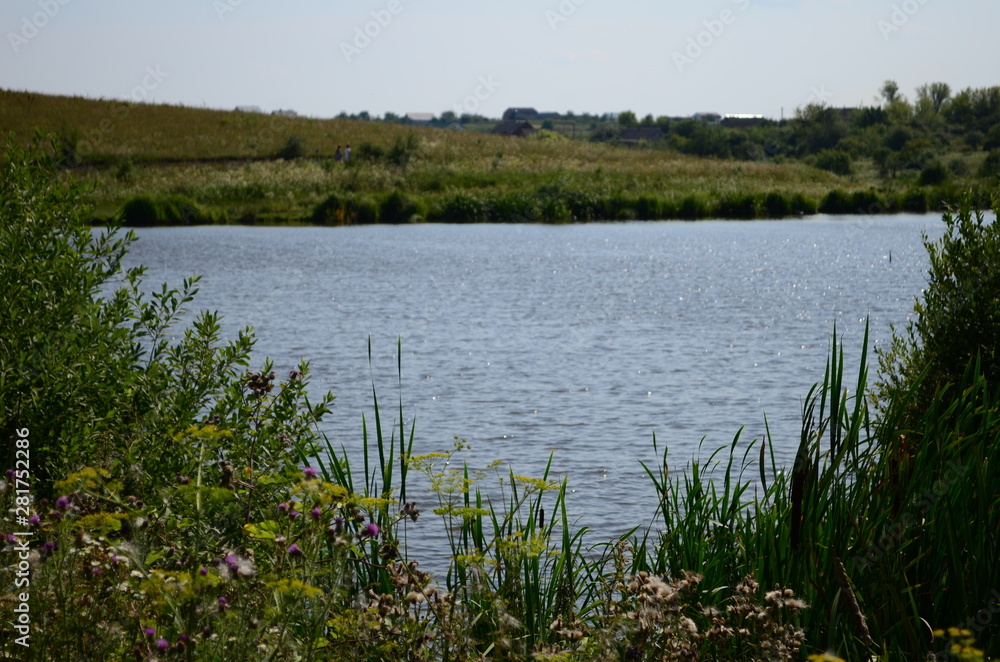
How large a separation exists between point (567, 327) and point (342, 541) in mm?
16516

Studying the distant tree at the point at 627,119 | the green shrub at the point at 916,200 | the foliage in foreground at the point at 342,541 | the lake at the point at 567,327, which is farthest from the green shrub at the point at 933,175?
the distant tree at the point at 627,119

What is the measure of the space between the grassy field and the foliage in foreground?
3903 cm

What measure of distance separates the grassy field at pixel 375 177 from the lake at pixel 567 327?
7.84 m

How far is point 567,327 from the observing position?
19688mm

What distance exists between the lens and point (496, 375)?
1470cm

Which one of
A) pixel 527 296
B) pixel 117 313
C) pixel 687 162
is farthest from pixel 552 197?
pixel 117 313

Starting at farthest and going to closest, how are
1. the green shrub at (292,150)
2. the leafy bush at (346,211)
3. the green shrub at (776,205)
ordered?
the green shrub at (292,150)
the green shrub at (776,205)
the leafy bush at (346,211)

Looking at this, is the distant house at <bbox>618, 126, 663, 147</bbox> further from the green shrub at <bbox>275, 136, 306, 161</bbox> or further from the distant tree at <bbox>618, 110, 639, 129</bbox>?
the green shrub at <bbox>275, 136, 306, 161</bbox>

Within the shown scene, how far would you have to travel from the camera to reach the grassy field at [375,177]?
1938 inches

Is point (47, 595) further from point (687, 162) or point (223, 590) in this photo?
point (687, 162)

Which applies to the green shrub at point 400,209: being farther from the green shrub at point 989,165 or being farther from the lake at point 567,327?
the green shrub at point 989,165

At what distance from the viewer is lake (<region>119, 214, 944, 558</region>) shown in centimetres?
1116

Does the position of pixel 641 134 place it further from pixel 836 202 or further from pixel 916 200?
pixel 916 200

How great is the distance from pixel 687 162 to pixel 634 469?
2601 inches
